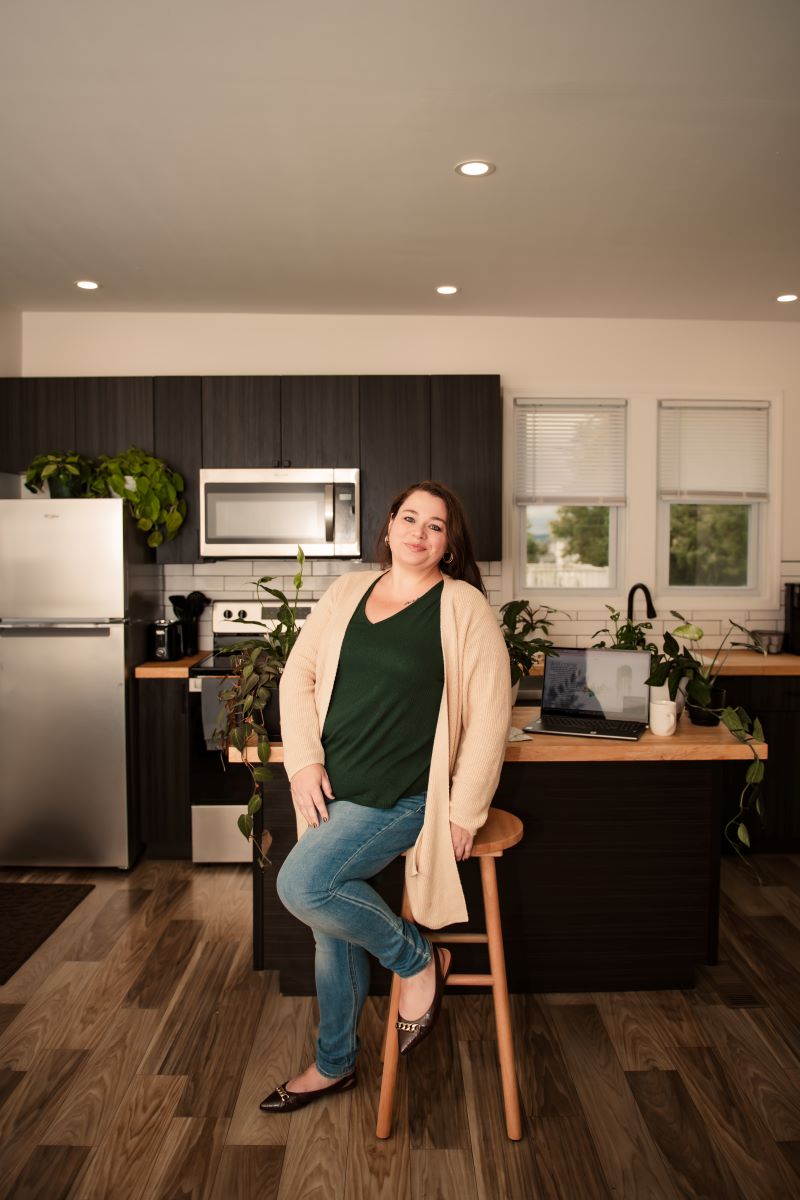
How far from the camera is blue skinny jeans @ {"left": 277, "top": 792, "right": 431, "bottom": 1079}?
6.53ft

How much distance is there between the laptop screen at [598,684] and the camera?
2.63m

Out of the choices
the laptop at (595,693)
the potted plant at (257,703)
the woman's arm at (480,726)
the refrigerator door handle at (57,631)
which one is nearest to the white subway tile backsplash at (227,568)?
the refrigerator door handle at (57,631)

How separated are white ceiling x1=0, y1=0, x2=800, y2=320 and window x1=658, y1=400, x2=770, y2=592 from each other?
2.36 feet

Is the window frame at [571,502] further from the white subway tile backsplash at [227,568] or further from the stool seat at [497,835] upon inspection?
the stool seat at [497,835]

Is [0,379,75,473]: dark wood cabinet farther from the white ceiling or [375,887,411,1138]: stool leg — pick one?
[375,887,411,1138]: stool leg

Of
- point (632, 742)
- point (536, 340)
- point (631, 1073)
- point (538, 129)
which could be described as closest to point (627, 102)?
point (538, 129)

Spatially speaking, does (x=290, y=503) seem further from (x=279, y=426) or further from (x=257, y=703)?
(x=257, y=703)

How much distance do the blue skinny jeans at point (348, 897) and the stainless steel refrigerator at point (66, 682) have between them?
1.96 m

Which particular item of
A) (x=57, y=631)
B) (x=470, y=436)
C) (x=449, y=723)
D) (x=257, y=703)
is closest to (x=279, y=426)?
(x=470, y=436)

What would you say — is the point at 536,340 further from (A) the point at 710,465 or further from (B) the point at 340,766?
(B) the point at 340,766

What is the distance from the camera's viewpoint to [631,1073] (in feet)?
7.41

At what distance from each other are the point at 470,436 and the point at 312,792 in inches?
97.0

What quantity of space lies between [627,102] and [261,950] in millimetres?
2733

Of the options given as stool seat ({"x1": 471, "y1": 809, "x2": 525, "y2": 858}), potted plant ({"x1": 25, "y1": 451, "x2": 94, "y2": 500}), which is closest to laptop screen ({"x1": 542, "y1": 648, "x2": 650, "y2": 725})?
stool seat ({"x1": 471, "y1": 809, "x2": 525, "y2": 858})
